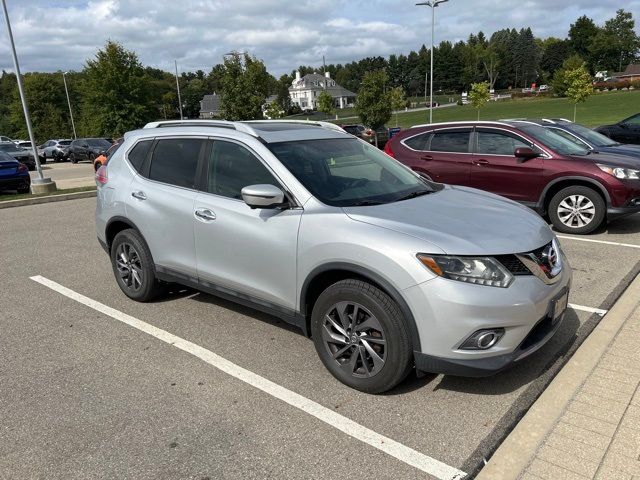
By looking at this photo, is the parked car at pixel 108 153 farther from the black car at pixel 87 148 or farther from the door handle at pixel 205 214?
the black car at pixel 87 148

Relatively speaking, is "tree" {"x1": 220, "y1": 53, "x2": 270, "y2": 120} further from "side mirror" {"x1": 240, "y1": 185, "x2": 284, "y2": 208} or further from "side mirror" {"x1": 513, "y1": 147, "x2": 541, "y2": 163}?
Answer: "side mirror" {"x1": 240, "y1": 185, "x2": 284, "y2": 208}

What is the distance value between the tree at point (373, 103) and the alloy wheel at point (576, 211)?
2754cm

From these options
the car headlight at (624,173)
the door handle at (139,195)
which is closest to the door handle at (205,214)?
the door handle at (139,195)

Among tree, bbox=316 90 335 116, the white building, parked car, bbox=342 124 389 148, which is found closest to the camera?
parked car, bbox=342 124 389 148

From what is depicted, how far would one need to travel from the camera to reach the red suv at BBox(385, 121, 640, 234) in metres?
7.20

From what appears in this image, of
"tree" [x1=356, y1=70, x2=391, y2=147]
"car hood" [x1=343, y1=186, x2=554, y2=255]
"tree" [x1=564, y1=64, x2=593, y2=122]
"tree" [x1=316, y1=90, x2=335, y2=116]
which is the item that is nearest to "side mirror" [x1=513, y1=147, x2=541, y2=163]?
"car hood" [x1=343, y1=186, x2=554, y2=255]

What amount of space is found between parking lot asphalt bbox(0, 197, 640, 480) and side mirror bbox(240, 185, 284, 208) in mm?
1222

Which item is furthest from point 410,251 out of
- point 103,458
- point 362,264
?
point 103,458

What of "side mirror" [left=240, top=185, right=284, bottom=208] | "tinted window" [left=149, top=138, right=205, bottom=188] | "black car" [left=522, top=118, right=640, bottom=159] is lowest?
"black car" [left=522, top=118, right=640, bottom=159]

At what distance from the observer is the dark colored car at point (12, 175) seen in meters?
14.5

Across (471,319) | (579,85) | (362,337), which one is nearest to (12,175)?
(362,337)

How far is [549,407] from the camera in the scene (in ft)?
10.1

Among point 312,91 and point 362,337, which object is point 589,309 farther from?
point 312,91

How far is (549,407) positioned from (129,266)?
12.9 ft
